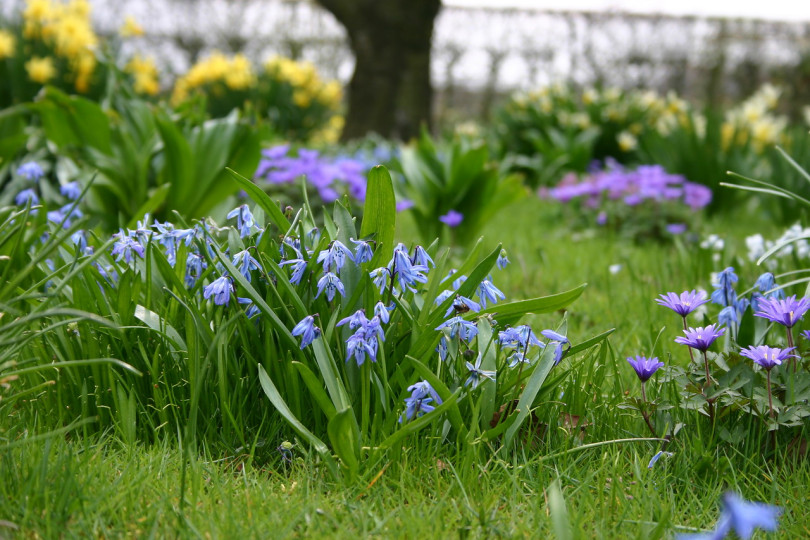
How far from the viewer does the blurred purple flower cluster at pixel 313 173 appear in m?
3.74

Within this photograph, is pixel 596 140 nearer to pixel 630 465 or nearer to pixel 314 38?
pixel 630 465

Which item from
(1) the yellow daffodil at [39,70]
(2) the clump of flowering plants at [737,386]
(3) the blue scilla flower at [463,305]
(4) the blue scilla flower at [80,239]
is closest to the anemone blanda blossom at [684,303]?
(2) the clump of flowering plants at [737,386]

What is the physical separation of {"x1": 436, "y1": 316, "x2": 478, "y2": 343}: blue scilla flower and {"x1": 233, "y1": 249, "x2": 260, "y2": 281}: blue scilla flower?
1.33 ft

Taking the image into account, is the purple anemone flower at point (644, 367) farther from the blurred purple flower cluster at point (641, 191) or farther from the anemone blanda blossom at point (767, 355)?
the blurred purple flower cluster at point (641, 191)

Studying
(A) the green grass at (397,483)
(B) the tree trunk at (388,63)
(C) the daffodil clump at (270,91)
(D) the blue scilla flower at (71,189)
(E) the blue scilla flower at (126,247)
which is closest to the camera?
(A) the green grass at (397,483)

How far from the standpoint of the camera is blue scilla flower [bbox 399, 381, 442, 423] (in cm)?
143

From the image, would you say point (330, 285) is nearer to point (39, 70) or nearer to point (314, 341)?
point (314, 341)

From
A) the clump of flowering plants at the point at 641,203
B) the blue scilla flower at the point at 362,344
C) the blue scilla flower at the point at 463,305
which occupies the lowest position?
Result: the clump of flowering plants at the point at 641,203

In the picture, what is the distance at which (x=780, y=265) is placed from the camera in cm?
256

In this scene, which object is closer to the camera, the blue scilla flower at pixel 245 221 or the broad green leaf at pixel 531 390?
the broad green leaf at pixel 531 390

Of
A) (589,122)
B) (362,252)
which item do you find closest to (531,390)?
(362,252)

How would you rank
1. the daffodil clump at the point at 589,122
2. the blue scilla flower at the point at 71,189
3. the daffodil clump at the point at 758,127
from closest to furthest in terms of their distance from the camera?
the blue scilla flower at the point at 71,189
the daffodil clump at the point at 758,127
the daffodil clump at the point at 589,122

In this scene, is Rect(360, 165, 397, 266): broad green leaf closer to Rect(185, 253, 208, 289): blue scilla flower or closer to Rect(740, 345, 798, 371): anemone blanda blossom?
Rect(185, 253, 208, 289): blue scilla flower

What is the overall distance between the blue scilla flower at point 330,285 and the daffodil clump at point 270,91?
230 inches
